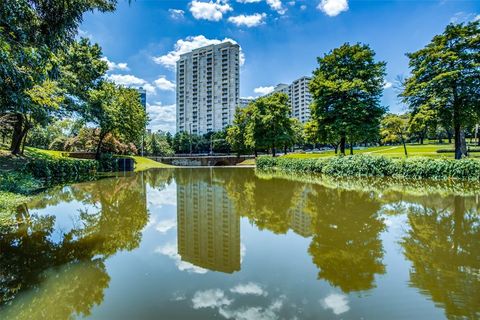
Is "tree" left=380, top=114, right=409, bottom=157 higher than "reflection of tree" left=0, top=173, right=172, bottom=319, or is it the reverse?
"tree" left=380, top=114, right=409, bottom=157

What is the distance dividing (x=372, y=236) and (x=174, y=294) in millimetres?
4079

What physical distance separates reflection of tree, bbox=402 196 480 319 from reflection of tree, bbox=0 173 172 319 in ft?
12.9

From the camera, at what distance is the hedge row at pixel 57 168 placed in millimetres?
17656

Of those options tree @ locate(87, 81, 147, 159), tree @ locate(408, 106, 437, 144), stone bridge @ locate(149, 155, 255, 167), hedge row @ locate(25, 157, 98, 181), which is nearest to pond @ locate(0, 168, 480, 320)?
hedge row @ locate(25, 157, 98, 181)

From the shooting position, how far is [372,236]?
574 cm

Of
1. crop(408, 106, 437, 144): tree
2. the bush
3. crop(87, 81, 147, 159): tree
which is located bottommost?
the bush

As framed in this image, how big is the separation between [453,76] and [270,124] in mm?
20834

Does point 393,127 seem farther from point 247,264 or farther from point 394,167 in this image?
point 247,264

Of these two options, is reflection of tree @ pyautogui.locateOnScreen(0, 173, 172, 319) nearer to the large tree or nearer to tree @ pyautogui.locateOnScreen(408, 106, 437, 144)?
the large tree

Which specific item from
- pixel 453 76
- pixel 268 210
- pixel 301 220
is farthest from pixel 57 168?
pixel 453 76

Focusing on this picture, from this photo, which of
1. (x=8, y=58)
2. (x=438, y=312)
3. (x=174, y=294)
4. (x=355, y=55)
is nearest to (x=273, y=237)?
(x=174, y=294)

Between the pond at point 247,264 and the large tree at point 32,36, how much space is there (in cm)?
302

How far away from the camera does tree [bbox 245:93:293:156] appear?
35969 millimetres

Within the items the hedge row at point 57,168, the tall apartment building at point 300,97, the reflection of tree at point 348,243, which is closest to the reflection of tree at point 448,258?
the reflection of tree at point 348,243
